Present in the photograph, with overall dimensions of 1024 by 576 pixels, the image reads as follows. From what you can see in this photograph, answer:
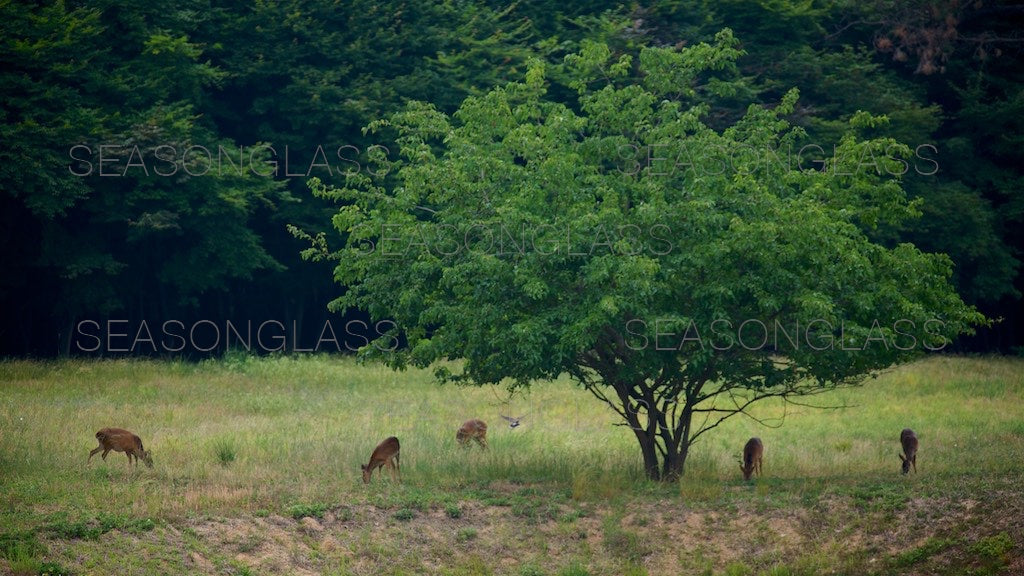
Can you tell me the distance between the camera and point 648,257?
64.6ft

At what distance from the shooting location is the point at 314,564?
1731 cm

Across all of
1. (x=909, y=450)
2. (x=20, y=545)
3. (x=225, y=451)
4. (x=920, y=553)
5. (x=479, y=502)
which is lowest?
(x=20, y=545)

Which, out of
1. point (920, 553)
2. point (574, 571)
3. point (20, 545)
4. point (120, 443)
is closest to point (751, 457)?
point (920, 553)

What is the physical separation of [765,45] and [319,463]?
104ft

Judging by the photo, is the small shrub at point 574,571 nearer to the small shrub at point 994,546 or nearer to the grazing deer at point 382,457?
the grazing deer at point 382,457

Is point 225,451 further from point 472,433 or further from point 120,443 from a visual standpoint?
point 472,433

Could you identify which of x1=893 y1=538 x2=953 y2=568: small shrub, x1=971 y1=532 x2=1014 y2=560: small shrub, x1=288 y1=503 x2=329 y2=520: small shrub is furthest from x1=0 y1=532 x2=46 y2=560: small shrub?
x1=971 y1=532 x2=1014 y2=560: small shrub

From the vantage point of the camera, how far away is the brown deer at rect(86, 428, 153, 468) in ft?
66.8

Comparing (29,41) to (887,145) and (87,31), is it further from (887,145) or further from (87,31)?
(887,145)

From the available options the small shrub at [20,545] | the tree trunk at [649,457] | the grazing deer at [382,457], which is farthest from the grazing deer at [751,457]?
the small shrub at [20,545]

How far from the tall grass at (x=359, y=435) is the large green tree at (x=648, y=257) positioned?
2.20 metres

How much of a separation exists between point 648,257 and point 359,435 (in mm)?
8437

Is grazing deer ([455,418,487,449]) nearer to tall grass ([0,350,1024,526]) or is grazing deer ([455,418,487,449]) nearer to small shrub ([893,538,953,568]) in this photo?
tall grass ([0,350,1024,526])

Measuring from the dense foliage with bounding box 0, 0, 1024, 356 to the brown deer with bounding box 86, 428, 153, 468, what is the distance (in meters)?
17.7
